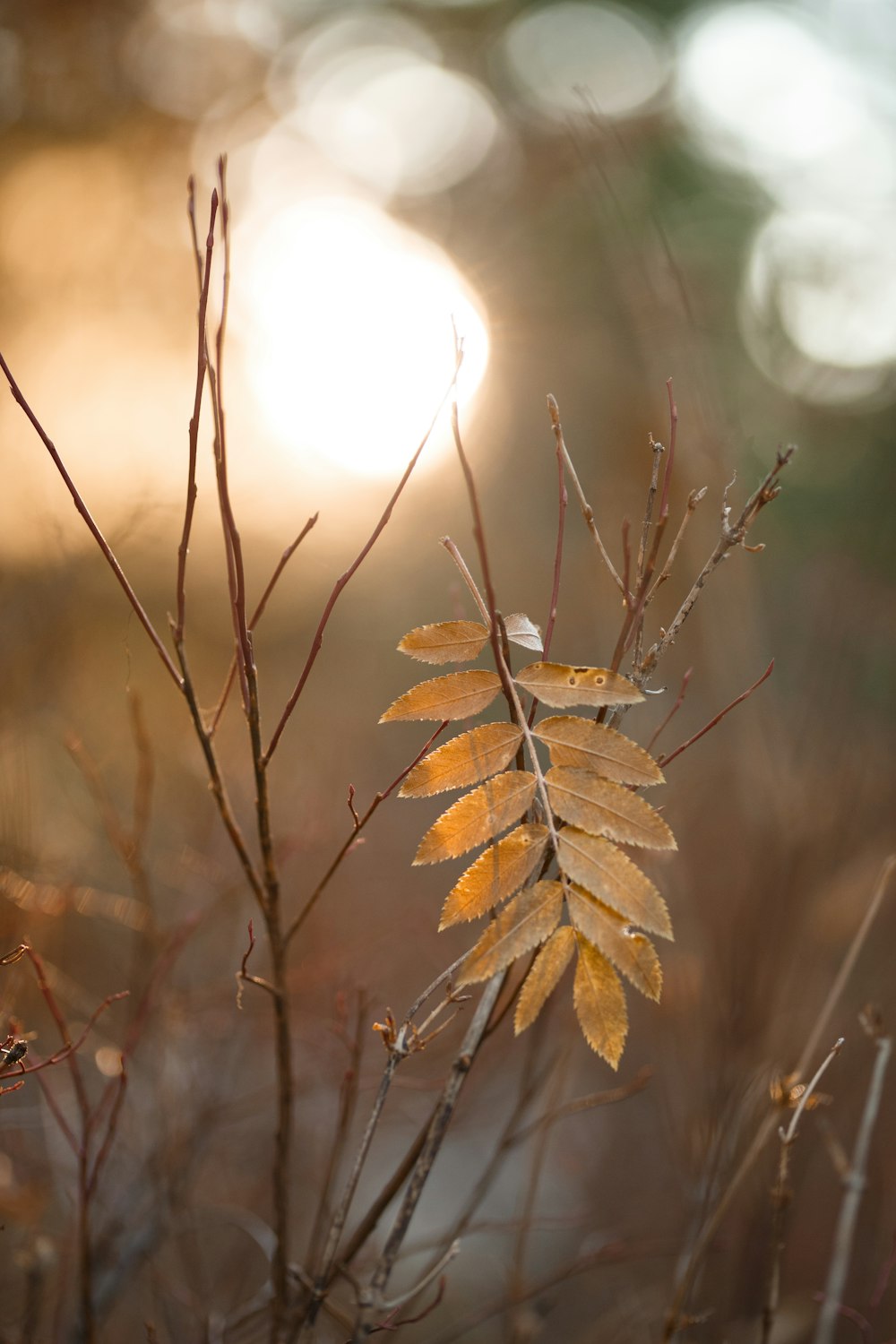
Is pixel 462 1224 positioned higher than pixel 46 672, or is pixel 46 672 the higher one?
Answer: pixel 46 672

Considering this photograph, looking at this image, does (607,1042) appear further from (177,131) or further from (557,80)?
(557,80)

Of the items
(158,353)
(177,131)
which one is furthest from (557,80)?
(158,353)

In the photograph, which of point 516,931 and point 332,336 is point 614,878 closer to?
point 516,931

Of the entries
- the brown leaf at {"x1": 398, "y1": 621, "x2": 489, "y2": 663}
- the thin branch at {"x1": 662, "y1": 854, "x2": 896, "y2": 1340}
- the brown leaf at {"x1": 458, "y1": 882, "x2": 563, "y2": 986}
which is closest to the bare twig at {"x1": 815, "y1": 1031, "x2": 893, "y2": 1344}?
the thin branch at {"x1": 662, "y1": 854, "x2": 896, "y2": 1340}

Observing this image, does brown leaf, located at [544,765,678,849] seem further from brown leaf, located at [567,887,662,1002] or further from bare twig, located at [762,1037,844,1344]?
bare twig, located at [762,1037,844,1344]

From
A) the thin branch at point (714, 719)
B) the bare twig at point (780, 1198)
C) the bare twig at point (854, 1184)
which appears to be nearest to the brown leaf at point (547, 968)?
the thin branch at point (714, 719)

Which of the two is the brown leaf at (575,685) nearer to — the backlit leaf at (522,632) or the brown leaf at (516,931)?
the backlit leaf at (522,632)

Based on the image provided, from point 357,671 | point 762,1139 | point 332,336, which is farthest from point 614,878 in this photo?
point 357,671
